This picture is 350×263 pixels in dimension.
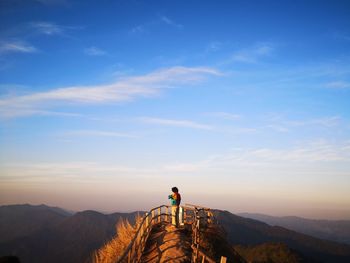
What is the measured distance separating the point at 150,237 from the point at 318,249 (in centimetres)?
14058

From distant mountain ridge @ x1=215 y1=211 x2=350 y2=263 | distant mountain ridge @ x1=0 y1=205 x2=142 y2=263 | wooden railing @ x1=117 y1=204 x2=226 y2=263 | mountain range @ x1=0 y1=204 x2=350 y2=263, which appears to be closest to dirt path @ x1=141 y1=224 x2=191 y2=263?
wooden railing @ x1=117 y1=204 x2=226 y2=263

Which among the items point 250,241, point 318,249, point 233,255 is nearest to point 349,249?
point 318,249

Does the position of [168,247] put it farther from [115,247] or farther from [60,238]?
A: [60,238]

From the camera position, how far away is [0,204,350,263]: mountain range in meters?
131

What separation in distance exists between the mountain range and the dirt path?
99.2 meters

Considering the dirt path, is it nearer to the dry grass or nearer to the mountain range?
the dry grass

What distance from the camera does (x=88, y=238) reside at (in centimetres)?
15612

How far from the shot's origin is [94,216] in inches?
7298

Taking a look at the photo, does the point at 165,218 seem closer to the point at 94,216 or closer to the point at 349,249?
the point at 349,249

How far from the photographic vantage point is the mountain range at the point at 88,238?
13112 centimetres

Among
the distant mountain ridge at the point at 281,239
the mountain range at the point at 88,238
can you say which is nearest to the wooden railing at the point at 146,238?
the mountain range at the point at 88,238

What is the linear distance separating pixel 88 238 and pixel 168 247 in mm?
151376

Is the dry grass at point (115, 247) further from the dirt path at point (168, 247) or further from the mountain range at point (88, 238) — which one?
the mountain range at point (88, 238)

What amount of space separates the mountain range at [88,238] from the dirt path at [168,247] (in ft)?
325
